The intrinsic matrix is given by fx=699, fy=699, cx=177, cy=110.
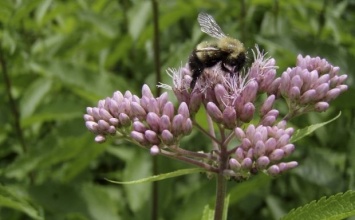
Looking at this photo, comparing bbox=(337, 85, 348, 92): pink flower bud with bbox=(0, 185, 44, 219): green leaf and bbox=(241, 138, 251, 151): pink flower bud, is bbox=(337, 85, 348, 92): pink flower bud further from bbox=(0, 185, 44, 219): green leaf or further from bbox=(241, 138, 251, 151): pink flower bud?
bbox=(0, 185, 44, 219): green leaf

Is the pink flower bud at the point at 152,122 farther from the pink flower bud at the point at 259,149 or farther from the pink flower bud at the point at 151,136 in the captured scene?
the pink flower bud at the point at 259,149

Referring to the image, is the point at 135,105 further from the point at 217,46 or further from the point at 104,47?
the point at 104,47

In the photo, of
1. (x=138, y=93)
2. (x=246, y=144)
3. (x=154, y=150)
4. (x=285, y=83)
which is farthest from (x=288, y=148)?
(x=138, y=93)

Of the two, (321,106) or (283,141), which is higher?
(321,106)

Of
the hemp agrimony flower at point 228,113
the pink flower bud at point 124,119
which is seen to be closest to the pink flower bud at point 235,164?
the hemp agrimony flower at point 228,113

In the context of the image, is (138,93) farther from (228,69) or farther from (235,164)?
(235,164)

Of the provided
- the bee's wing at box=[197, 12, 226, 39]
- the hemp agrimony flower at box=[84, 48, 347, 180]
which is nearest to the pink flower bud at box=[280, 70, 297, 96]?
the hemp agrimony flower at box=[84, 48, 347, 180]
